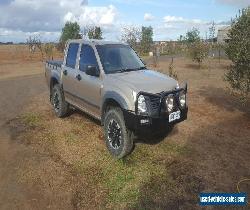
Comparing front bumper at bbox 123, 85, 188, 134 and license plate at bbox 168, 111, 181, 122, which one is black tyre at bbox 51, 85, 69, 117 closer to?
front bumper at bbox 123, 85, 188, 134

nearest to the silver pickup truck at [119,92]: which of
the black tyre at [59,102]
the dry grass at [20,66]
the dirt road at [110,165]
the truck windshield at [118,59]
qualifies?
the truck windshield at [118,59]

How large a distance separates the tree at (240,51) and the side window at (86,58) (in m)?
4.38

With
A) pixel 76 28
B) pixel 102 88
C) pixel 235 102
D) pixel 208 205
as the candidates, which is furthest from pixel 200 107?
pixel 76 28

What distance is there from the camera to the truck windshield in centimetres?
760

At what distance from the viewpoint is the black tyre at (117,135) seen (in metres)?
6.80

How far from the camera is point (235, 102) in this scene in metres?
12.6

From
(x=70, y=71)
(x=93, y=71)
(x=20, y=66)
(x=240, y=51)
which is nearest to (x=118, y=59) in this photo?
(x=93, y=71)

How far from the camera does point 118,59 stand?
7914 mm

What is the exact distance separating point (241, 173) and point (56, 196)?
3.47 metres

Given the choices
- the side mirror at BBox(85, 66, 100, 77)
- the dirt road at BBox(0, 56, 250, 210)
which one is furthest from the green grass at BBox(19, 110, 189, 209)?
the side mirror at BBox(85, 66, 100, 77)

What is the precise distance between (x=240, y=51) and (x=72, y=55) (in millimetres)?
4750

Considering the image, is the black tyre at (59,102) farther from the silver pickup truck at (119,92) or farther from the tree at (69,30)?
the tree at (69,30)

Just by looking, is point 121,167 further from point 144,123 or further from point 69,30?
point 69,30

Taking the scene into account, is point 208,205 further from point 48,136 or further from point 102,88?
point 48,136
